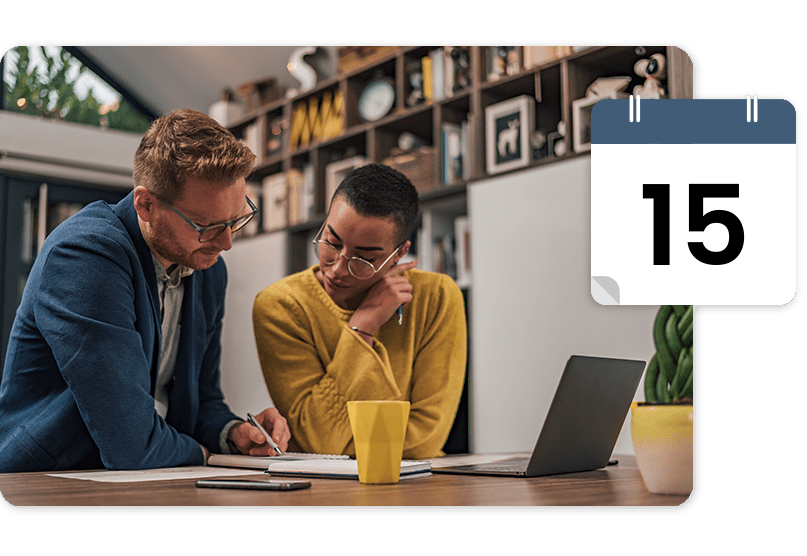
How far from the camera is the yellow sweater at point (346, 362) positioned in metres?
1.22

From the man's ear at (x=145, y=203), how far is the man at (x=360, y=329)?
1.01 feet

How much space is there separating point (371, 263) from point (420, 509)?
0.59 meters

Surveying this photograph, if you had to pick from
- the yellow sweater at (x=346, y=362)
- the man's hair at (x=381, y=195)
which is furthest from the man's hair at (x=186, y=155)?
the yellow sweater at (x=346, y=362)

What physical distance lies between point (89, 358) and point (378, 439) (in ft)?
1.48

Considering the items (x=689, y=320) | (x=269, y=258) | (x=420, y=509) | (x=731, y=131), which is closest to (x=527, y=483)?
(x=420, y=509)

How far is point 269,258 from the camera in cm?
191

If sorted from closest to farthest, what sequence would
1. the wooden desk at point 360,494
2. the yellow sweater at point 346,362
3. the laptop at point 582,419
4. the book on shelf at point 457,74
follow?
the wooden desk at point 360,494, the laptop at point 582,419, the yellow sweater at point 346,362, the book on shelf at point 457,74

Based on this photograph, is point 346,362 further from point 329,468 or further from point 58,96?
point 58,96

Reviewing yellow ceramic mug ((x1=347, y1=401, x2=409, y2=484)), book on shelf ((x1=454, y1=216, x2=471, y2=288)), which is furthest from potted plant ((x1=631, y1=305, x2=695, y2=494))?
book on shelf ((x1=454, y1=216, x2=471, y2=288))

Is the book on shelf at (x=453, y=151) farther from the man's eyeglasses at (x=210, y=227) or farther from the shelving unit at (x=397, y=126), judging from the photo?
the man's eyeglasses at (x=210, y=227)

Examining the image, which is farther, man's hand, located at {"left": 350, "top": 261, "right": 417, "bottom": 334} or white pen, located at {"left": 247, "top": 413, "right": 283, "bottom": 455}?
man's hand, located at {"left": 350, "top": 261, "right": 417, "bottom": 334}

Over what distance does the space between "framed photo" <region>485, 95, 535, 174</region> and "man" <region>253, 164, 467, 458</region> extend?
20.5 inches

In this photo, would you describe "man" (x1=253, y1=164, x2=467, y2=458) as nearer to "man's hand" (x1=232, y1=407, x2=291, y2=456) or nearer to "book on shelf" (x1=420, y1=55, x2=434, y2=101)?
"man's hand" (x1=232, y1=407, x2=291, y2=456)

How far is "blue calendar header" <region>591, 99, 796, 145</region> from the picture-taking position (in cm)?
93
